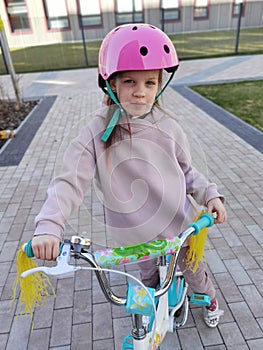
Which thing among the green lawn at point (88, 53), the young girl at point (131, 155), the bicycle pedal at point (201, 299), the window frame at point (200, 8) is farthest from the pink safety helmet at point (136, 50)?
the window frame at point (200, 8)

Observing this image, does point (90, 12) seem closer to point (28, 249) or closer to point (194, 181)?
point (194, 181)

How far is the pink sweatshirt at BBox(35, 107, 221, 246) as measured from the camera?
124 cm

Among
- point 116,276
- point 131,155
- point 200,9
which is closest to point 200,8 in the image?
point 200,9

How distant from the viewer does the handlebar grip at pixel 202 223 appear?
1.22 meters

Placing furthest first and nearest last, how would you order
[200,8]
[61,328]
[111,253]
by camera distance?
1. [200,8]
2. [61,328]
3. [111,253]

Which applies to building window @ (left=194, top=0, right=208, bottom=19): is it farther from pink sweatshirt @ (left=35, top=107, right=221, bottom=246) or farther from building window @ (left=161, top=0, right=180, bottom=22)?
pink sweatshirt @ (left=35, top=107, right=221, bottom=246)

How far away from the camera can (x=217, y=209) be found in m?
1.36

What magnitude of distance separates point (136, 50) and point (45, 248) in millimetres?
757

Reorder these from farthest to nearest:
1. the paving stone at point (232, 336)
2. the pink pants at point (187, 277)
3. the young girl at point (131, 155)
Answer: the paving stone at point (232, 336), the pink pants at point (187, 277), the young girl at point (131, 155)

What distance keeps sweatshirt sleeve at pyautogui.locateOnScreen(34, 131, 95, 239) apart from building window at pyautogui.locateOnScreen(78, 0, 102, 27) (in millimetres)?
23830

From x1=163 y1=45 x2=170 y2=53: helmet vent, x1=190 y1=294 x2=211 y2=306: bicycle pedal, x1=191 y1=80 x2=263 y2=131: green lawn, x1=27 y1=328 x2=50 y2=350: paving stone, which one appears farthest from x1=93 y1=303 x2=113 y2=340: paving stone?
x1=191 y1=80 x2=263 y2=131: green lawn

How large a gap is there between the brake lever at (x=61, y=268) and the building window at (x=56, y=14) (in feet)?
80.6

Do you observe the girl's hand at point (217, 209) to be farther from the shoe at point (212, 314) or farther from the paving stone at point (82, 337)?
the paving stone at point (82, 337)

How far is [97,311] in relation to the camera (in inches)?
90.8
